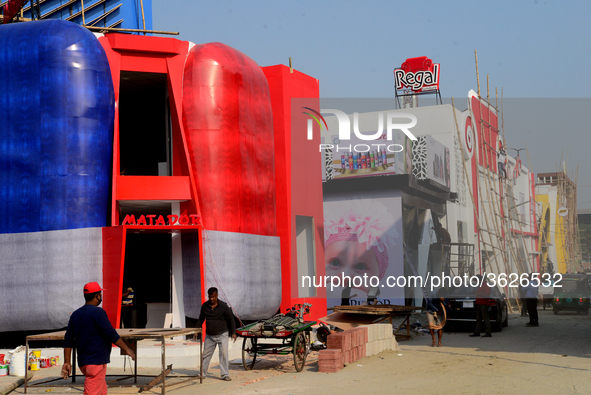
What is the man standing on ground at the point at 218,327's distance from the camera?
460 inches

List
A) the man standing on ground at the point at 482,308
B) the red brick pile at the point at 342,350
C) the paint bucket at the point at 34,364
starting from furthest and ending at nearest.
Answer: the man standing on ground at the point at 482,308, the paint bucket at the point at 34,364, the red brick pile at the point at 342,350

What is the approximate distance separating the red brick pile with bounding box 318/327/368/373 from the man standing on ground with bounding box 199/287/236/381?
1.92 meters

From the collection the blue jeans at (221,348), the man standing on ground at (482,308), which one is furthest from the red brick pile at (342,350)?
the man standing on ground at (482,308)

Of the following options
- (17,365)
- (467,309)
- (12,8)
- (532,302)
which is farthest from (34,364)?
(532,302)

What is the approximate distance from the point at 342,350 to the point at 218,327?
106 inches

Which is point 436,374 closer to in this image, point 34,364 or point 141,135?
point 34,364

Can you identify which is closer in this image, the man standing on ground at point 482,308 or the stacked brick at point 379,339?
the stacked brick at point 379,339

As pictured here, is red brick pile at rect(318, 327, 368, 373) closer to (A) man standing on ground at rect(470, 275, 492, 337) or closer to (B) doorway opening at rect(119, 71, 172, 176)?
(A) man standing on ground at rect(470, 275, 492, 337)

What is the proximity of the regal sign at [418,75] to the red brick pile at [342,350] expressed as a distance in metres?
34.6

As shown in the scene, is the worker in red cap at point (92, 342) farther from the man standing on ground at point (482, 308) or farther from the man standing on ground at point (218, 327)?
the man standing on ground at point (482, 308)

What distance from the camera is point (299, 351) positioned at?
509 inches

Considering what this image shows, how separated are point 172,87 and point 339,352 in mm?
9797

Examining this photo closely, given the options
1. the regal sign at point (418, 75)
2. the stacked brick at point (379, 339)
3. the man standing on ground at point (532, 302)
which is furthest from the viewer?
the regal sign at point (418, 75)

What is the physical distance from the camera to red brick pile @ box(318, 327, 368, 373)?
12422 mm
